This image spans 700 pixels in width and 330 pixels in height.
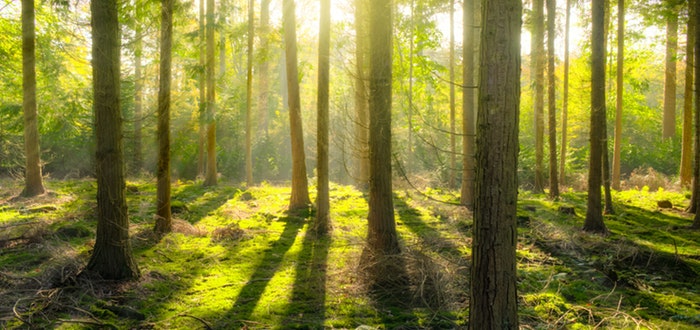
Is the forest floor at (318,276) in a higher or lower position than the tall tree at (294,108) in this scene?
lower

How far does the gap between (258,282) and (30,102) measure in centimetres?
1074

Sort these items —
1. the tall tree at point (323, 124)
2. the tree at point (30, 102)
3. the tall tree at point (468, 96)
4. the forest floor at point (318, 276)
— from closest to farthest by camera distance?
the forest floor at point (318, 276) → the tall tree at point (323, 124) → the tall tree at point (468, 96) → the tree at point (30, 102)

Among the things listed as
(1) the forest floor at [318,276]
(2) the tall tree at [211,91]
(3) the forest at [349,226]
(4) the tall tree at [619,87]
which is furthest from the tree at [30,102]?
(4) the tall tree at [619,87]

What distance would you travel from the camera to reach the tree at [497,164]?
142 inches

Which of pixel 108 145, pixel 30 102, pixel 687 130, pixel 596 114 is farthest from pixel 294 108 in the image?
pixel 687 130

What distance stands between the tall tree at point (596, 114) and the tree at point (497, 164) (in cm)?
682

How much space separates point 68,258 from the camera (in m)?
6.20

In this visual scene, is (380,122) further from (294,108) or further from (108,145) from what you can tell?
(294,108)

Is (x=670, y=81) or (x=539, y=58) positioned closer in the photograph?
(x=539, y=58)

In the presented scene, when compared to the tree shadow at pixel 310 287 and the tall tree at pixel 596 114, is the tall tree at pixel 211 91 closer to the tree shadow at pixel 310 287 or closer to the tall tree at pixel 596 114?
the tree shadow at pixel 310 287

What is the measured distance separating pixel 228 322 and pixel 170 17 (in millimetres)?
6139

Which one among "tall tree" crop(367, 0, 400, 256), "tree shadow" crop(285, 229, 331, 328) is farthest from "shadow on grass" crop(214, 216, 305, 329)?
"tall tree" crop(367, 0, 400, 256)

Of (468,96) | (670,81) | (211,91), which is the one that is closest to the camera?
(468,96)

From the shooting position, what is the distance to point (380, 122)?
661 cm
